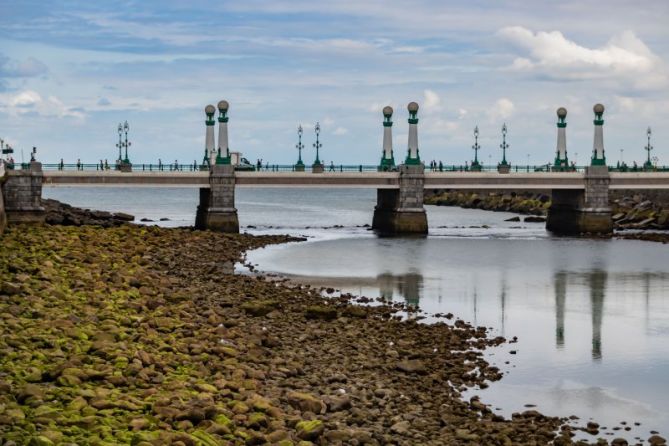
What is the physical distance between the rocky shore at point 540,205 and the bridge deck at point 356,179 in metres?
8.49

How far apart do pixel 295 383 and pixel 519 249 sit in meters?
48.4

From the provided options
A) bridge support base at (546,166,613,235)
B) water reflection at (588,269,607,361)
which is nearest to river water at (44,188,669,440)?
water reflection at (588,269,607,361)

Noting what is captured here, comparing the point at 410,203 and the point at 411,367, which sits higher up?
the point at 410,203

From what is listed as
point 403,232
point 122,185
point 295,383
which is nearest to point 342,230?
point 403,232

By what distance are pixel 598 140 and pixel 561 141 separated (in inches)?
161

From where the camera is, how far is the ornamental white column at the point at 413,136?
3221 inches

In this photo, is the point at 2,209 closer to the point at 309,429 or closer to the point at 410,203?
the point at 410,203

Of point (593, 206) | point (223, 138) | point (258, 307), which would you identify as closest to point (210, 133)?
point (223, 138)

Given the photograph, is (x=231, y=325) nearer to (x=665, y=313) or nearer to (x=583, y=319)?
(x=583, y=319)

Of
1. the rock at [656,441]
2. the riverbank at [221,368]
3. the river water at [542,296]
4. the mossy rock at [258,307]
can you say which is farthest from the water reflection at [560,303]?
the rock at [656,441]

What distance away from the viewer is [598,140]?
87062mm

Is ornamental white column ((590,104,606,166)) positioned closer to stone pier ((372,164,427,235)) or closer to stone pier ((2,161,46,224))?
stone pier ((372,164,427,235))

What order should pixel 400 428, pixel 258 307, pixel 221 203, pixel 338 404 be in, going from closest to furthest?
1. pixel 400 428
2. pixel 338 404
3. pixel 258 307
4. pixel 221 203

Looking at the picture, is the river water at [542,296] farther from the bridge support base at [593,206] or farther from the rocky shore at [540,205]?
the rocky shore at [540,205]
